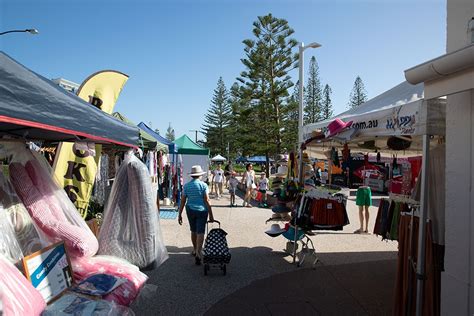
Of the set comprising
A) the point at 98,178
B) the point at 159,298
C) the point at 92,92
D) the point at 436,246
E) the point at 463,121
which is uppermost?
the point at 92,92

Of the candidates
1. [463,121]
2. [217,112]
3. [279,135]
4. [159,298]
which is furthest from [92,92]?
[217,112]

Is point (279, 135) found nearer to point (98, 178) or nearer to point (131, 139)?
point (98, 178)

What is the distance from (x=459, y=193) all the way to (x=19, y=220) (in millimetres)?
3460

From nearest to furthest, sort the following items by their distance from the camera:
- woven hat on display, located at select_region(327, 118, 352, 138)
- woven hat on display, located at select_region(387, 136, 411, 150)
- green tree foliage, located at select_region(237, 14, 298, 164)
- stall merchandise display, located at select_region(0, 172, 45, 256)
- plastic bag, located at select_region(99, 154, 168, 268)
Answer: stall merchandise display, located at select_region(0, 172, 45, 256), plastic bag, located at select_region(99, 154, 168, 268), woven hat on display, located at select_region(327, 118, 352, 138), woven hat on display, located at select_region(387, 136, 411, 150), green tree foliage, located at select_region(237, 14, 298, 164)

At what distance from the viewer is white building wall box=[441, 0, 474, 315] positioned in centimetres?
287

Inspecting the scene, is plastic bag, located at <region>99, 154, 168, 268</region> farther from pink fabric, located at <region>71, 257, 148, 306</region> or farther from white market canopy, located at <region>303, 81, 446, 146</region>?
white market canopy, located at <region>303, 81, 446, 146</region>

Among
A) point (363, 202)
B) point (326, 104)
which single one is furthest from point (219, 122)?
point (363, 202)

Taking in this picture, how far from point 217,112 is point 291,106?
1042 inches

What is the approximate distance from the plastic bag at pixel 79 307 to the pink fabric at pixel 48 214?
45cm

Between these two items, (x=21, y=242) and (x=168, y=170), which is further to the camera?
(x=168, y=170)

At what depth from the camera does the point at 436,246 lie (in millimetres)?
3441

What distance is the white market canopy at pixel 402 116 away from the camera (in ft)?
10.9

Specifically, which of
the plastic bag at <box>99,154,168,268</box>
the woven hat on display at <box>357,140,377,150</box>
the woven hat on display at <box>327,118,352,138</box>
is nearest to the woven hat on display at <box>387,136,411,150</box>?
the woven hat on display at <box>357,140,377,150</box>

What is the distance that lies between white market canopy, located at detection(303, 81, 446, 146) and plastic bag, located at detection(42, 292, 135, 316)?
3.06m
